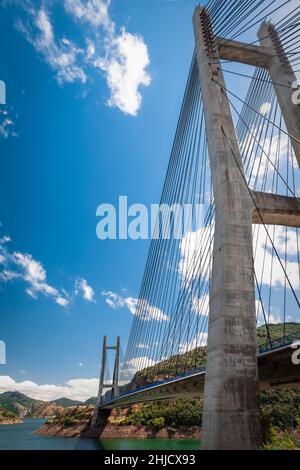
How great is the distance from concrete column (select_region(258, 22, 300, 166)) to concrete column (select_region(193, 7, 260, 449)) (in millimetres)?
3549

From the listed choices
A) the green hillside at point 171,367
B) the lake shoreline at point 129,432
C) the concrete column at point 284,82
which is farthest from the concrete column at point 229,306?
the lake shoreline at point 129,432

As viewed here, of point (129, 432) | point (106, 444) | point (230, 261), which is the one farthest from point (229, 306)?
point (129, 432)

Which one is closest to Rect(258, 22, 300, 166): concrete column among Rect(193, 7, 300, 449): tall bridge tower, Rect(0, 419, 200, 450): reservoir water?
Rect(193, 7, 300, 449): tall bridge tower

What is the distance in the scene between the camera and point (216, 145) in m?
13.7

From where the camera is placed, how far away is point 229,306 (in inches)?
434

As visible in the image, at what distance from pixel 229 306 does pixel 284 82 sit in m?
12.4

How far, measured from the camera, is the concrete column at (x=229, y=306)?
974cm

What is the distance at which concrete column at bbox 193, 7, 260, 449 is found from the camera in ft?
32.0

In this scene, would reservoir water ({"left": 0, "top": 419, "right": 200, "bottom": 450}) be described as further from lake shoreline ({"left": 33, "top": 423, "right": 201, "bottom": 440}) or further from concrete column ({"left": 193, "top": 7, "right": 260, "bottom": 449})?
concrete column ({"left": 193, "top": 7, "right": 260, "bottom": 449})

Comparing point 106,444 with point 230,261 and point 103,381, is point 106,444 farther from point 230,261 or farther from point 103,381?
point 230,261

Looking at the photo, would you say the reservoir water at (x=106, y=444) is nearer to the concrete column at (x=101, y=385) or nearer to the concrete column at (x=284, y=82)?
the concrete column at (x=101, y=385)

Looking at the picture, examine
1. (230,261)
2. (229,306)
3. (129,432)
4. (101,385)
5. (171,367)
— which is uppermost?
(101,385)
